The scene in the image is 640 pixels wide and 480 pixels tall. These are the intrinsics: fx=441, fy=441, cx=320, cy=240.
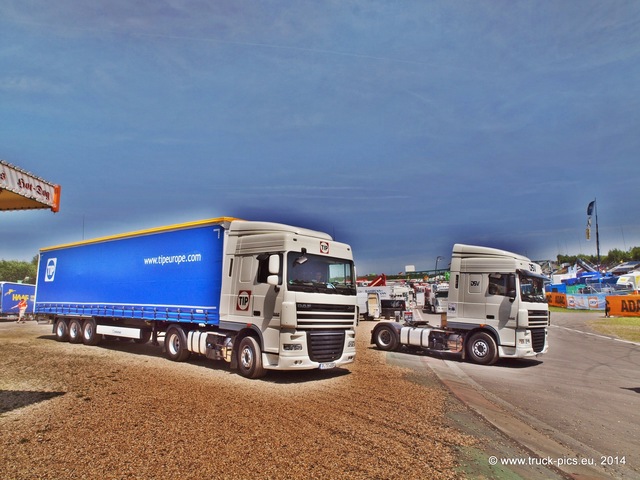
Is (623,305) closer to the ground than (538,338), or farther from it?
farther from it

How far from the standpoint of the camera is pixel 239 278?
11.5m

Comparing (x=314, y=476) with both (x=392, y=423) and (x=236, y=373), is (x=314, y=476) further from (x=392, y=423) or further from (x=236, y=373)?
(x=236, y=373)

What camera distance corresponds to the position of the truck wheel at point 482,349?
45.4 feet

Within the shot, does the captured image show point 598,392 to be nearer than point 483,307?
Yes

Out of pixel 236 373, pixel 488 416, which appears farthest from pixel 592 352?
pixel 236 373

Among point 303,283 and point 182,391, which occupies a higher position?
point 303,283

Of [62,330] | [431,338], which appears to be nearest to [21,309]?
[62,330]

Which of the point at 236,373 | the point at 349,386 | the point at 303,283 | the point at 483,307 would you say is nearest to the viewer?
the point at 349,386

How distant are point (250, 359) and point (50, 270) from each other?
1412 cm

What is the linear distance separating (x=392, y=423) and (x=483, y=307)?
825 centimetres

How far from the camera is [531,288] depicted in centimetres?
1398

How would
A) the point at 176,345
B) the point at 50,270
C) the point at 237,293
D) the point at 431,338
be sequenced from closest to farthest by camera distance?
the point at 237,293 → the point at 176,345 → the point at 431,338 → the point at 50,270

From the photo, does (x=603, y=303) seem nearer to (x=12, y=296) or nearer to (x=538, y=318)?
(x=538, y=318)

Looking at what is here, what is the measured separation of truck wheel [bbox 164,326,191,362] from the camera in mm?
13117
